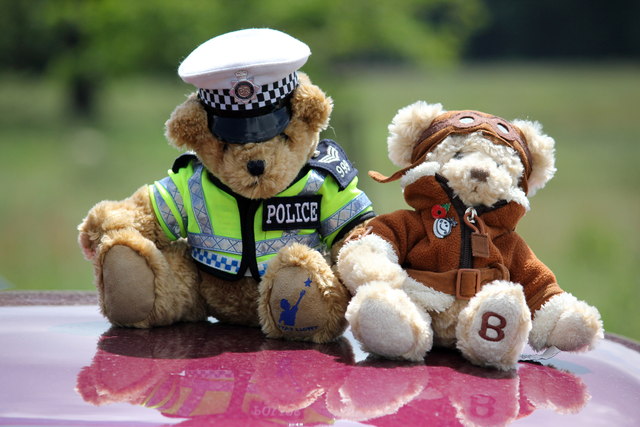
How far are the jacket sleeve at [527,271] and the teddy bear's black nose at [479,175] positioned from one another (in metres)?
0.17

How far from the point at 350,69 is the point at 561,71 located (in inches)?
786

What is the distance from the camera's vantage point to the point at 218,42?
218 centimetres

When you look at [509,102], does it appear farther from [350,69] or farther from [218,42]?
[218,42]

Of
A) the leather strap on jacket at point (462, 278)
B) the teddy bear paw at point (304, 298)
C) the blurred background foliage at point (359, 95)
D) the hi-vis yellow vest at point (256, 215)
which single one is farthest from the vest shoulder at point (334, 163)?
the blurred background foliage at point (359, 95)

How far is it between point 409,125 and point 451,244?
0.32m

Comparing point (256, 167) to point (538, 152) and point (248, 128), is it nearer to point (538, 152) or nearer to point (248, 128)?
point (248, 128)

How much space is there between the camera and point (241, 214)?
2.17 metres

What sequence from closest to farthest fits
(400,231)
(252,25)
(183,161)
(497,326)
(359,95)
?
(497,326) < (400,231) < (183,161) < (252,25) < (359,95)

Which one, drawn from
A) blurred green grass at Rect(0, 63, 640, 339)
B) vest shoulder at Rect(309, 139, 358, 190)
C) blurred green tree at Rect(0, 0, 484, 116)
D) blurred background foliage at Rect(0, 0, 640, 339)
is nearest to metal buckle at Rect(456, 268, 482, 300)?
vest shoulder at Rect(309, 139, 358, 190)

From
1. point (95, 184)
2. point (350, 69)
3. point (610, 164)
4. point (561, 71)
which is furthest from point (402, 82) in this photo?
point (350, 69)

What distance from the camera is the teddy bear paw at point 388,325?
73.2 inches

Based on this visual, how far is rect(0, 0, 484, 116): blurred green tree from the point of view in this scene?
5.14m

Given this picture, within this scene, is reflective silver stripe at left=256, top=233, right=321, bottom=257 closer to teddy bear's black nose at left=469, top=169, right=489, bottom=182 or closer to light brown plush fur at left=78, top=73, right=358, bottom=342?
light brown plush fur at left=78, top=73, right=358, bottom=342

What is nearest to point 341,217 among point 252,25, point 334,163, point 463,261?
point 334,163
